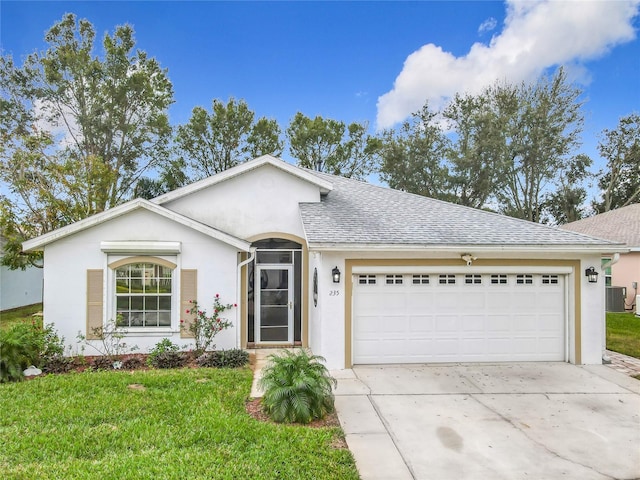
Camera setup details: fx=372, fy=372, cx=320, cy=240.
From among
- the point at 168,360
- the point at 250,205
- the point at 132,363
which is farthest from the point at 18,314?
the point at 250,205

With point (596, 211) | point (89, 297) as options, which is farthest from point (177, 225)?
point (596, 211)

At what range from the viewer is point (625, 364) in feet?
31.7

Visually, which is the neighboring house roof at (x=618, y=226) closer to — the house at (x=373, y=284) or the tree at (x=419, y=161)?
the tree at (x=419, y=161)

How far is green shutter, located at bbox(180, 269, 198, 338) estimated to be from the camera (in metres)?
10.0

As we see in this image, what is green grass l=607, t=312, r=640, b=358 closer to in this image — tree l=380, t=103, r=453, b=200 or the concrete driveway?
the concrete driveway

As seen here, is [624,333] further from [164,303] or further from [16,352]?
[16,352]

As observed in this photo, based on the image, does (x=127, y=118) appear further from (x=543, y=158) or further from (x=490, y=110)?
(x=543, y=158)

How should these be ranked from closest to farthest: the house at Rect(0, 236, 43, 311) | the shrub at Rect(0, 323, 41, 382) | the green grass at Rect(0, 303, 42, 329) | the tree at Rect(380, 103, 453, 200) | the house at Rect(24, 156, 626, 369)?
the shrub at Rect(0, 323, 41, 382)
the house at Rect(24, 156, 626, 369)
the green grass at Rect(0, 303, 42, 329)
the house at Rect(0, 236, 43, 311)
the tree at Rect(380, 103, 453, 200)

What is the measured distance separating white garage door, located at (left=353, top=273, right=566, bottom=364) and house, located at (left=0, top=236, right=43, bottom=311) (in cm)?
1927

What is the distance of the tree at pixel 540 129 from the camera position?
29.8m

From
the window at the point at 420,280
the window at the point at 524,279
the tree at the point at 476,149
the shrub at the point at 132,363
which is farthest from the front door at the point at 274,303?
the tree at the point at 476,149

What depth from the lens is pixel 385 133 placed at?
31375mm

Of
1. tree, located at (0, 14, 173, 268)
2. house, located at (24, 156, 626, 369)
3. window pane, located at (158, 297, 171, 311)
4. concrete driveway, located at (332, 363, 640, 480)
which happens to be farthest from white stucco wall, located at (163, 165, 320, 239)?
tree, located at (0, 14, 173, 268)

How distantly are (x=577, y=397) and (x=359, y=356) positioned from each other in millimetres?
4576
